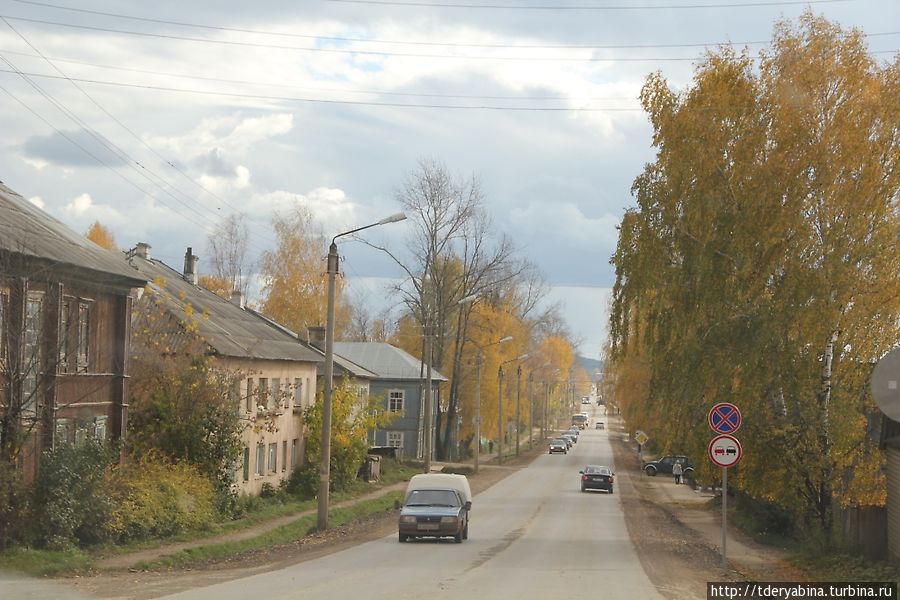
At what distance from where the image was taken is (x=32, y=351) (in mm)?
22094

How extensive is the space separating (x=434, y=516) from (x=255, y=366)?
13.6 metres

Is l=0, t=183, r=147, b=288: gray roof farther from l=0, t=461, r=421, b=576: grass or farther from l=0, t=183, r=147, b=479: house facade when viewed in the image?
l=0, t=461, r=421, b=576: grass

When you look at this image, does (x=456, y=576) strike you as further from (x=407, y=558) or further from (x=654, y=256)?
(x=654, y=256)

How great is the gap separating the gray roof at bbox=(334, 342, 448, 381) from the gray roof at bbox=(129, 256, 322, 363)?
83.9 feet

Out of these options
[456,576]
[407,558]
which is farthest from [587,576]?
[407,558]

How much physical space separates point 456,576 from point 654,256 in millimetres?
11162

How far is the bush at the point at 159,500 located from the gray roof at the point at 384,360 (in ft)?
151

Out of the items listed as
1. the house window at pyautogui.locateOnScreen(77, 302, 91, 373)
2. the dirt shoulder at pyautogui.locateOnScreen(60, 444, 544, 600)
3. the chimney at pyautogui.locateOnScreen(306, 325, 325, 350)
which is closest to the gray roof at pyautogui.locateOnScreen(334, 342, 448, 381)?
the chimney at pyautogui.locateOnScreen(306, 325, 325, 350)

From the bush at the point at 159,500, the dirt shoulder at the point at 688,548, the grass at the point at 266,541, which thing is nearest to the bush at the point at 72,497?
the bush at the point at 159,500

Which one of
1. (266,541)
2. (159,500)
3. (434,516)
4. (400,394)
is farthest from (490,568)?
(400,394)

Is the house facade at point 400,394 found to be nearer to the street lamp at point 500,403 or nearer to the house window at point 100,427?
the street lamp at point 500,403

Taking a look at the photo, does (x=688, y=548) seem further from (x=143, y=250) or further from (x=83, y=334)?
(x=143, y=250)

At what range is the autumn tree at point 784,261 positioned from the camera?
23.8m

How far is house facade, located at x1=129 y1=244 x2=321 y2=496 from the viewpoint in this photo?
3609cm
